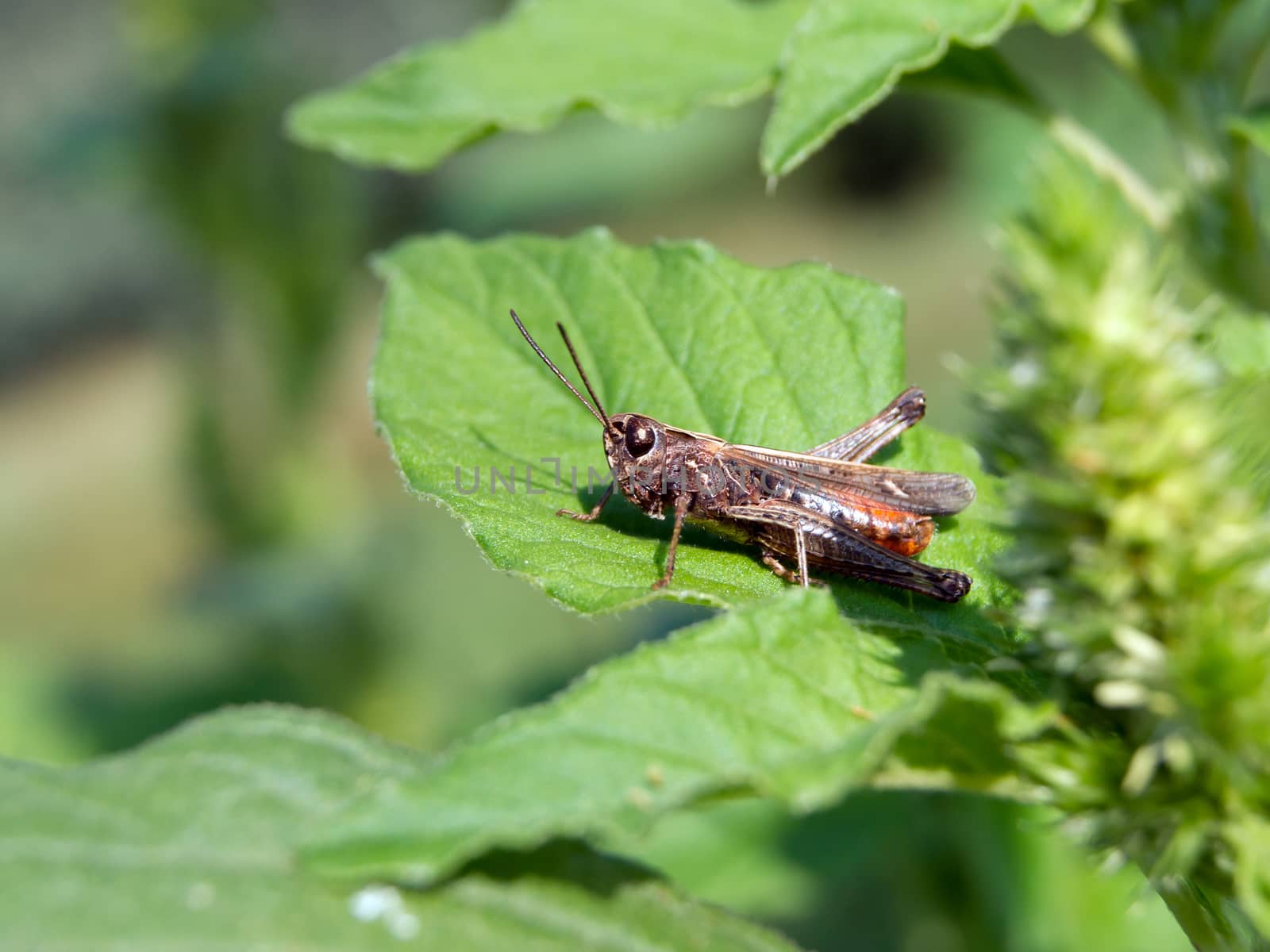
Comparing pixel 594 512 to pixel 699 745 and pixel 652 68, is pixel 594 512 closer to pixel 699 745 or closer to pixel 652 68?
pixel 652 68

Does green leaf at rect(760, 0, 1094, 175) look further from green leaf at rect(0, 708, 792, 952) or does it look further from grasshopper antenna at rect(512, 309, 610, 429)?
green leaf at rect(0, 708, 792, 952)

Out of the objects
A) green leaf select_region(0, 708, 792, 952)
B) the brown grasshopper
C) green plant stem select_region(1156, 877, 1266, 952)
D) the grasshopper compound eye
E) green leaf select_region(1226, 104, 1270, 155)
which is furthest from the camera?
the grasshopper compound eye

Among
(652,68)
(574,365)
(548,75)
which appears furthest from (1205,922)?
(548,75)

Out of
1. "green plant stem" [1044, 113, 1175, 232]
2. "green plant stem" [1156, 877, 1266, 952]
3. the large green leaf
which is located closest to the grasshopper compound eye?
the large green leaf

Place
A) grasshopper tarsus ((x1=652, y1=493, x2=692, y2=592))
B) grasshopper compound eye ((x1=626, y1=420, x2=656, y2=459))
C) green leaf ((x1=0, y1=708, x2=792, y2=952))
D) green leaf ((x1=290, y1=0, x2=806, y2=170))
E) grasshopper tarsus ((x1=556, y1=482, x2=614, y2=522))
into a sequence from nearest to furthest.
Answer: green leaf ((x1=0, y1=708, x2=792, y2=952))
grasshopper tarsus ((x1=652, y1=493, x2=692, y2=592))
grasshopper tarsus ((x1=556, y1=482, x2=614, y2=522))
green leaf ((x1=290, y1=0, x2=806, y2=170))
grasshopper compound eye ((x1=626, y1=420, x2=656, y2=459))

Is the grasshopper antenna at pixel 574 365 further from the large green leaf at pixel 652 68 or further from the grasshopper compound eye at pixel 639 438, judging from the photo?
the large green leaf at pixel 652 68

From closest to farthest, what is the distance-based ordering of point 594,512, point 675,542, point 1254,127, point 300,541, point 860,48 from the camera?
1. point 860,48
2. point 1254,127
3. point 675,542
4. point 594,512
5. point 300,541

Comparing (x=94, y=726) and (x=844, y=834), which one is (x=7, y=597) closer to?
(x=94, y=726)
